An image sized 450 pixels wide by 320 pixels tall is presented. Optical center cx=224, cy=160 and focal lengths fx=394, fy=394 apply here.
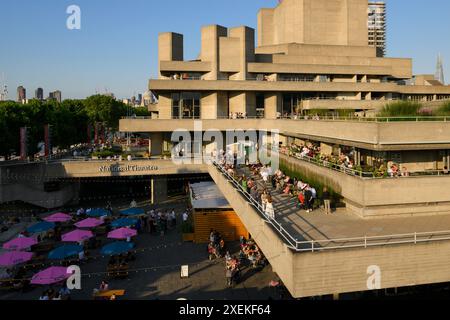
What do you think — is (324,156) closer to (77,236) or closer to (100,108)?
(77,236)

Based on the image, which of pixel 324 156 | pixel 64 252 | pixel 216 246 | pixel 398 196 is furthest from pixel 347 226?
pixel 64 252

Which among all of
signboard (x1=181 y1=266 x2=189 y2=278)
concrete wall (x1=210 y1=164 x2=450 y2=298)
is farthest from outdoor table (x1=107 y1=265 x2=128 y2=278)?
concrete wall (x1=210 y1=164 x2=450 y2=298)

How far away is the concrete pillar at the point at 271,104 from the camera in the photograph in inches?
1954

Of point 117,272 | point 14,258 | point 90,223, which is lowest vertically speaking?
point 117,272

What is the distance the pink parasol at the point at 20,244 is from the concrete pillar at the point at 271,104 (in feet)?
107

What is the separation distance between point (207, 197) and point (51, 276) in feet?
43.9

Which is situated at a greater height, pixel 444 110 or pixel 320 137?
pixel 444 110

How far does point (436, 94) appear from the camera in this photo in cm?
5816

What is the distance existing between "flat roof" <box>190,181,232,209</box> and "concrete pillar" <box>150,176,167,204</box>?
284 inches

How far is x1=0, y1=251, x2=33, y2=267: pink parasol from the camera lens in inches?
822

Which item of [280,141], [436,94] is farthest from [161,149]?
[436,94]

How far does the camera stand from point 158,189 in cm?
4053
